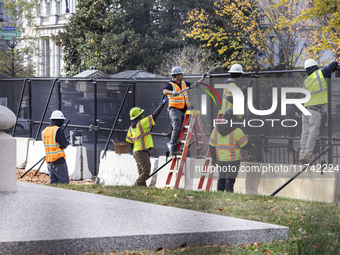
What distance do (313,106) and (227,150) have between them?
1.44 metres

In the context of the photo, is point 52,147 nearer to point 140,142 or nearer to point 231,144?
point 140,142

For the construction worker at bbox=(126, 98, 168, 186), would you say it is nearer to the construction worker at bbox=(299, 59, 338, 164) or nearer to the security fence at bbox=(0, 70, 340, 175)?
the security fence at bbox=(0, 70, 340, 175)

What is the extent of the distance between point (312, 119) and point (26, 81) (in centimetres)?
1141

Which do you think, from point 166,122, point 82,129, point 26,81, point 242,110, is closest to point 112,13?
point 26,81

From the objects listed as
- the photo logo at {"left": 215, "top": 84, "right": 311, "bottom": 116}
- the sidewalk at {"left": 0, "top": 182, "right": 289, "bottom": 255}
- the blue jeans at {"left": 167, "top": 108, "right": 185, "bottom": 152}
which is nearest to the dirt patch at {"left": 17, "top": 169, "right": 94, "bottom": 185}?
the blue jeans at {"left": 167, "top": 108, "right": 185, "bottom": 152}

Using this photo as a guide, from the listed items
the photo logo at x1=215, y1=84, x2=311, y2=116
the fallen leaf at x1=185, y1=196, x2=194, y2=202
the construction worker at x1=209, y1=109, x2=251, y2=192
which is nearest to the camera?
the fallen leaf at x1=185, y1=196, x2=194, y2=202

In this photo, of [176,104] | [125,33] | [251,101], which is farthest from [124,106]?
[125,33]

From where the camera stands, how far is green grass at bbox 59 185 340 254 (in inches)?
218

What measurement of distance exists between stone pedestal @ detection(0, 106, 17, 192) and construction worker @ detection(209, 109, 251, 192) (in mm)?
4022

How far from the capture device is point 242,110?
1157cm

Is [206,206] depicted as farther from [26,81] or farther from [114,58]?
[114,58]

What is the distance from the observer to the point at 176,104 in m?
12.3

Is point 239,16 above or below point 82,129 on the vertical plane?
above

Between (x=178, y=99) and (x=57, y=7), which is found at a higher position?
(x=57, y=7)
